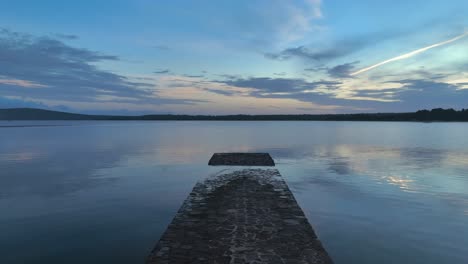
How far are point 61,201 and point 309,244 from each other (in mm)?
16322

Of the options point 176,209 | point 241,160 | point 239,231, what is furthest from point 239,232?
point 241,160

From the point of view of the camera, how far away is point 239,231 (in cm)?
A: 1347

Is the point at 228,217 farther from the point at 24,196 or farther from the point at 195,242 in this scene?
the point at 24,196

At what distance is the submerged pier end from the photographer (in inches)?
432

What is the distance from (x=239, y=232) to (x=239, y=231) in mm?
133

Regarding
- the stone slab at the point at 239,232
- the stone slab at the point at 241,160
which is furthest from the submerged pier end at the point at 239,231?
the stone slab at the point at 241,160

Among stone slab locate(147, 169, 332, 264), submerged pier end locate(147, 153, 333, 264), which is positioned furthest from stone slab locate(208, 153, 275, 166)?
stone slab locate(147, 169, 332, 264)

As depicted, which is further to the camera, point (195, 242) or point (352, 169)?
point (352, 169)

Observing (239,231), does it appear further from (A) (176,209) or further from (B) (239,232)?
(A) (176,209)

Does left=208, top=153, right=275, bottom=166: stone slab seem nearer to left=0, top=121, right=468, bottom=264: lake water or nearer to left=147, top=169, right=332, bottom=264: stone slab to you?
left=0, top=121, right=468, bottom=264: lake water

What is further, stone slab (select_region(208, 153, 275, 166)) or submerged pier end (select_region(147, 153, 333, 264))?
stone slab (select_region(208, 153, 275, 166))

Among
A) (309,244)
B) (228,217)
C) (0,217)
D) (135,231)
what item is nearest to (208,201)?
(228,217)

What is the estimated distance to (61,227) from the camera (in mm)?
15664

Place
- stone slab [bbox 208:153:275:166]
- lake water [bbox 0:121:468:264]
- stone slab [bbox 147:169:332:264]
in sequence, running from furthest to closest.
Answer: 1. stone slab [bbox 208:153:275:166]
2. lake water [bbox 0:121:468:264]
3. stone slab [bbox 147:169:332:264]
